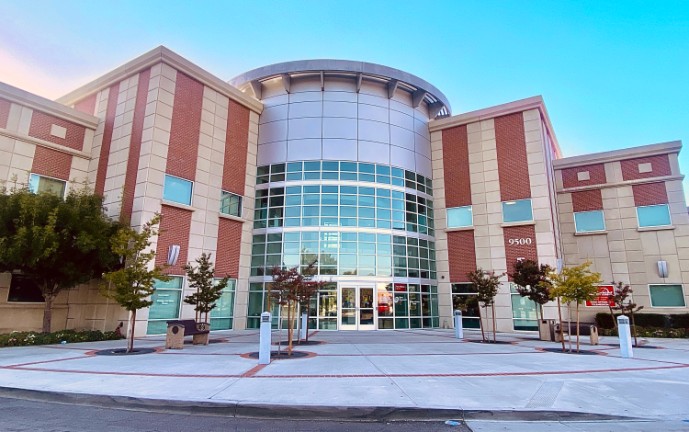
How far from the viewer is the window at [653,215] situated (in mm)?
26034

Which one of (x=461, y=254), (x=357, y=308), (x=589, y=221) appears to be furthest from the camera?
(x=589, y=221)

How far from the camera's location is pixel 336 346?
15.5 metres

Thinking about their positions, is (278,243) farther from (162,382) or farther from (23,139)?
(162,382)

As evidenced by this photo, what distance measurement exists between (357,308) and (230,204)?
1029 cm

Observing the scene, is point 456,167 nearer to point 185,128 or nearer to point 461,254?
point 461,254

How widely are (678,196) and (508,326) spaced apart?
47.8 ft

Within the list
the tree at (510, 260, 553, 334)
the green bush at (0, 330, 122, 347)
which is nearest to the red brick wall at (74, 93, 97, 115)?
the green bush at (0, 330, 122, 347)

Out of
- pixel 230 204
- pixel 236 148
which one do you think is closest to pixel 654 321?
pixel 230 204

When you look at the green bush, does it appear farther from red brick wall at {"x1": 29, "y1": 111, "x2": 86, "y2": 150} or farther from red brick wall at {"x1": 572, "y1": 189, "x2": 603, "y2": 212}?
red brick wall at {"x1": 572, "y1": 189, "x2": 603, "y2": 212}

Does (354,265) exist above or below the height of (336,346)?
above

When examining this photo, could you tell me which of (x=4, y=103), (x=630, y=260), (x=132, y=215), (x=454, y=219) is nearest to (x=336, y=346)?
(x=132, y=215)

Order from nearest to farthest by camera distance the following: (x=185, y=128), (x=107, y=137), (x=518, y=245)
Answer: (x=185, y=128)
(x=107, y=137)
(x=518, y=245)

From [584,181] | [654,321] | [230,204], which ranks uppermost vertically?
[584,181]

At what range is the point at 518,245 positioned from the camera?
2525 centimetres
